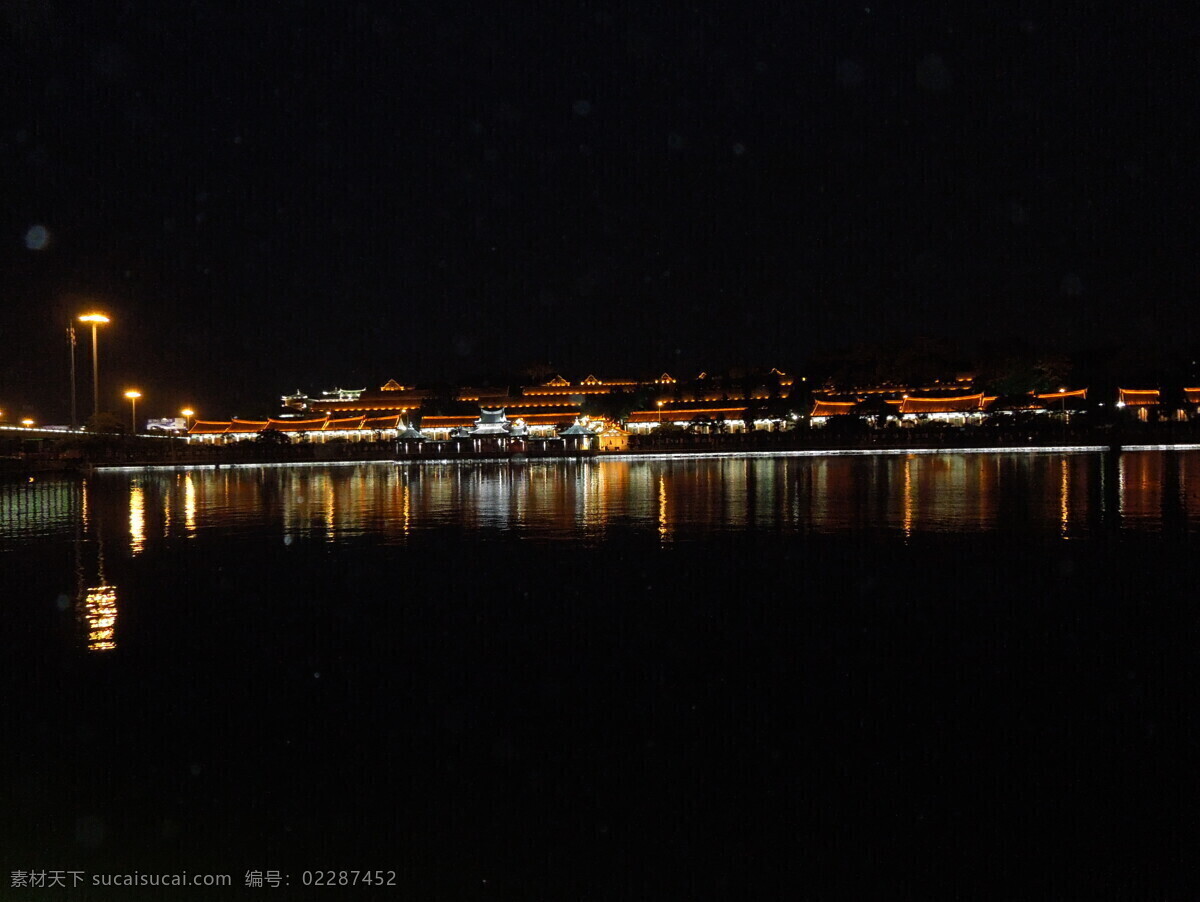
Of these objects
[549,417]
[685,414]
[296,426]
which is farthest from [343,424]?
[685,414]

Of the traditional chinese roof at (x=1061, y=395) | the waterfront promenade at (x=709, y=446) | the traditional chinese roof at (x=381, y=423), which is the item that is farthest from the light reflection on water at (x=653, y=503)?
the traditional chinese roof at (x=381, y=423)

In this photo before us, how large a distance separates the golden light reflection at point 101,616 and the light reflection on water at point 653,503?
11.1ft

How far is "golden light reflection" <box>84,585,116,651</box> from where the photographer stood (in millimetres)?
7230

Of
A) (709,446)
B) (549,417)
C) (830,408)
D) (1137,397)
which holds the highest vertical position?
(1137,397)

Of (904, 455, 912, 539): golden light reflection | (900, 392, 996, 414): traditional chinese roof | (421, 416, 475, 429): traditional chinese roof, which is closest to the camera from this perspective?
(904, 455, 912, 539): golden light reflection

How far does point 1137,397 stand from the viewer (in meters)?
56.8

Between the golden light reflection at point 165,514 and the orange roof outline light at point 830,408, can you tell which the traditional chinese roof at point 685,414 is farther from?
the golden light reflection at point 165,514

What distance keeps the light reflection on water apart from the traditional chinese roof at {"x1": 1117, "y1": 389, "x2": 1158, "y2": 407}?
2966cm

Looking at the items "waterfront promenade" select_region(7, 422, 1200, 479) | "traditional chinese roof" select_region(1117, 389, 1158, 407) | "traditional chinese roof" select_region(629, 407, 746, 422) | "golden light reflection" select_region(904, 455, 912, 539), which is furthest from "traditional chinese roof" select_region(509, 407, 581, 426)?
"golden light reflection" select_region(904, 455, 912, 539)

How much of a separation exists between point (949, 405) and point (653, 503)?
47801 millimetres

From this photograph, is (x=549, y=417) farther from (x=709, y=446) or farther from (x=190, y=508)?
(x=190, y=508)

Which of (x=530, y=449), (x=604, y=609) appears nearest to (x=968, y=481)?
(x=604, y=609)

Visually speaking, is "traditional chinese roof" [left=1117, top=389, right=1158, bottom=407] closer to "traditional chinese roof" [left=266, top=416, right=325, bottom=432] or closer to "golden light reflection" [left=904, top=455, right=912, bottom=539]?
"golden light reflection" [left=904, top=455, right=912, bottom=539]

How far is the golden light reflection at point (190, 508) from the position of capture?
15.4 metres
